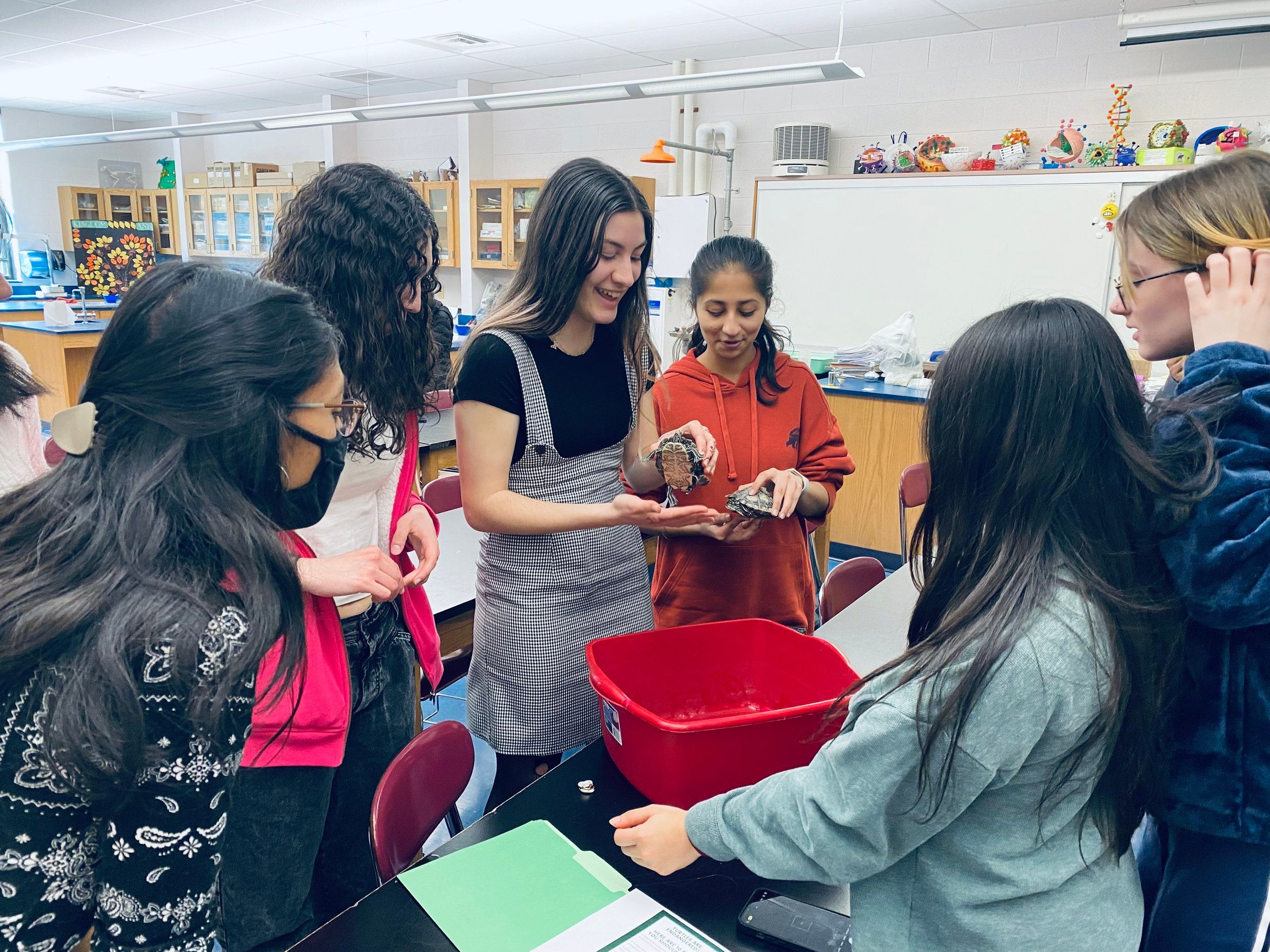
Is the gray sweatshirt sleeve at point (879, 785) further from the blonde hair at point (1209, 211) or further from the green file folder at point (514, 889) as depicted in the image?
the blonde hair at point (1209, 211)

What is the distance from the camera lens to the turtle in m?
1.57

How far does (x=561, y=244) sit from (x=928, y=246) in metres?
4.55

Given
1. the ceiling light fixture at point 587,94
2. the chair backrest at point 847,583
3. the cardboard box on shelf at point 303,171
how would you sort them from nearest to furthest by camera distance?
the chair backrest at point 847,583
the ceiling light fixture at point 587,94
the cardboard box on shelf at point 303,171

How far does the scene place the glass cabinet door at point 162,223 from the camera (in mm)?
10414

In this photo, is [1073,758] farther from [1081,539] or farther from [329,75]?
[329,75]

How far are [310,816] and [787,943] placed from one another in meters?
0.67

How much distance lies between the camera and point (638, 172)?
6949mm

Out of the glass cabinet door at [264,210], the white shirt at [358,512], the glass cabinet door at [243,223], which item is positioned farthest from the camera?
the glass cabinet door at [243,223]

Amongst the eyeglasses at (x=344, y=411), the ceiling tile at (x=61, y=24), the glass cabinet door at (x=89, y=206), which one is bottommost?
the eyeglasses at (x=344, y=411)

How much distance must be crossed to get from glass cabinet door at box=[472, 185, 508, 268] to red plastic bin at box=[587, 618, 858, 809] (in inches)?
254

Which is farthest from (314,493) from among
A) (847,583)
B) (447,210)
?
(447,210)

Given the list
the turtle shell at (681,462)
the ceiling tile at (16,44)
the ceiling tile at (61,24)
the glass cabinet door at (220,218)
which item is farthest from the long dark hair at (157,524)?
the glass cabinet door at (220,218)

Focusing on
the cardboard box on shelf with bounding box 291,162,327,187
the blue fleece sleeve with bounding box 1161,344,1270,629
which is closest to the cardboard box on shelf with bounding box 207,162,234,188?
the cardboard box on shelf with bounding box 291,162,327,187

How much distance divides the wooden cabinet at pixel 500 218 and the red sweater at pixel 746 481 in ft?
17.6
